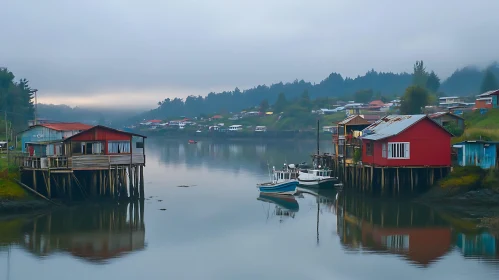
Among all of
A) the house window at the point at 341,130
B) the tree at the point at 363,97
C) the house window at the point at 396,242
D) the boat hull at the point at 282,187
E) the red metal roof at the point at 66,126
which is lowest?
the house window at the point at 396,242

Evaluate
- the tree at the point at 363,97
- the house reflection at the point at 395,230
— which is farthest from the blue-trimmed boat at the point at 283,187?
the tree at the point at 363,97

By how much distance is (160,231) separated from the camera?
40438mm

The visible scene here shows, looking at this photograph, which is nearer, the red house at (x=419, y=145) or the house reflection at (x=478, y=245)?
the house reflection at (x=478, y=245)

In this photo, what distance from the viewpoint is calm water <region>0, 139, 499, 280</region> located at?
30.9 m

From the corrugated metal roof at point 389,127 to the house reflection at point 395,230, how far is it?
5298mm

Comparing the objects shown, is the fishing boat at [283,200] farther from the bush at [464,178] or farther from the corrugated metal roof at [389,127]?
the bush at [464,178]

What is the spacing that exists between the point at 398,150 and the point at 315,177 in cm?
1211

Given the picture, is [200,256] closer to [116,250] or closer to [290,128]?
[116,250]

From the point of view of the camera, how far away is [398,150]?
50.2m

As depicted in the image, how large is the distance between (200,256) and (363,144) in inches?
995


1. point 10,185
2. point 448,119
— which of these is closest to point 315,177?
point 448,119

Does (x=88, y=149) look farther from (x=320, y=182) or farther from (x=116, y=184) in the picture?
(x=320, y=182)

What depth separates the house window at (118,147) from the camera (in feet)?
158

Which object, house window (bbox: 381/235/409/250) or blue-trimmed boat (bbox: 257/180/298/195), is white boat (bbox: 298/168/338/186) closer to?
blue-trimmed boat (bbox: 257/180/298/195)
